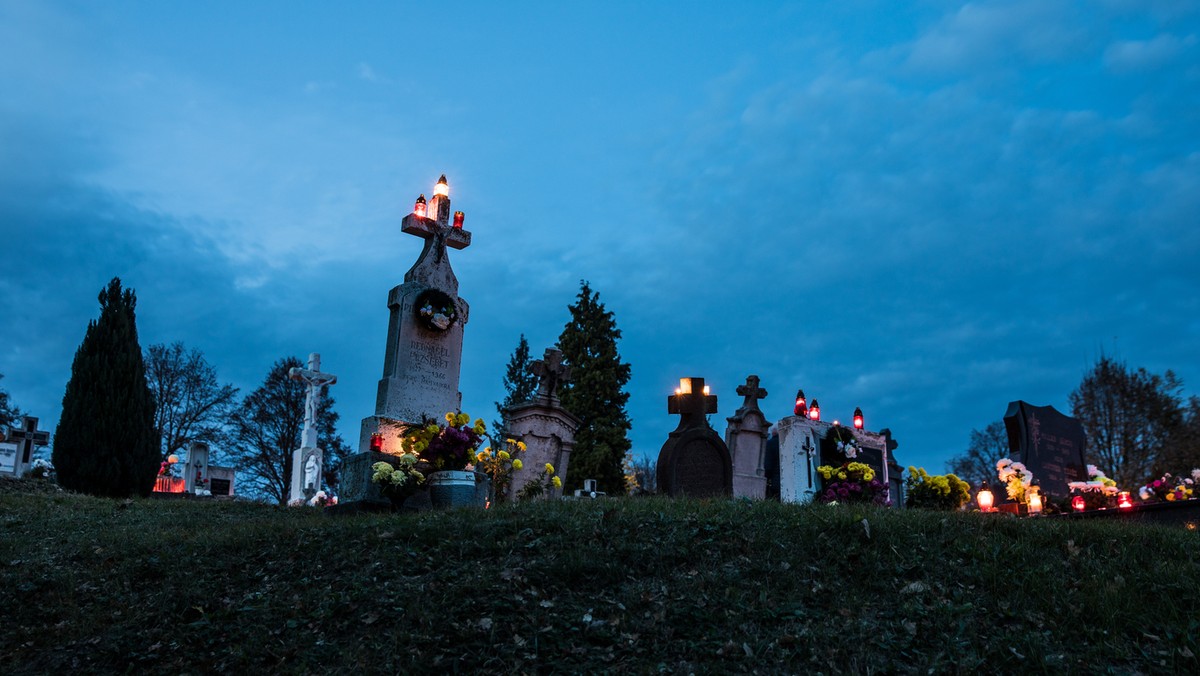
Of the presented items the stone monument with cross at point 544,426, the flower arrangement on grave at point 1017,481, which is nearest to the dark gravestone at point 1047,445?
the flower arrangement on grave at point 1017,481

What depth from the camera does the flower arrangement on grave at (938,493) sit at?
51.9 ft

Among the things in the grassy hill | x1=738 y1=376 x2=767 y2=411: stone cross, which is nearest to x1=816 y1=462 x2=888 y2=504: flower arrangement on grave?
x1=738 y1=376 x2=767 y2=411: stone cross

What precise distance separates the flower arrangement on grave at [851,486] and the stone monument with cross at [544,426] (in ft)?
18.8

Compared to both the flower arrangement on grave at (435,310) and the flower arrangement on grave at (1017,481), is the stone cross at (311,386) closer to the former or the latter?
the flower arrangement on grave at (435,310)

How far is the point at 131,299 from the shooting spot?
20438mm

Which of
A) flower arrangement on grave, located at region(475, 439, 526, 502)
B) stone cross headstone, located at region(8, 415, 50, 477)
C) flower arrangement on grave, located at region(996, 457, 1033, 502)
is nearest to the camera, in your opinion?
flower arrangement on grave, located at region(475, 439, 526, 502)

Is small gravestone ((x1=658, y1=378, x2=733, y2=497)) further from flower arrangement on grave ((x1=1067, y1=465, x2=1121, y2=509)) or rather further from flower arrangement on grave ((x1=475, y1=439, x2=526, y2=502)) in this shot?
flower arrangement on grave ((x1=1067, y1=465, x2=1121, y2=509))

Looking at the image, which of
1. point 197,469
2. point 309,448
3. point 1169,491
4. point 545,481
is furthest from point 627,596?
point 197,469

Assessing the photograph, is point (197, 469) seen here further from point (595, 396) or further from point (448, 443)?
point (448, 443)

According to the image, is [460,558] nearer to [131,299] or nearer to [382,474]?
[382,474]

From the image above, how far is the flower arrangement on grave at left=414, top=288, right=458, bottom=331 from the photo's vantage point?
15.0m

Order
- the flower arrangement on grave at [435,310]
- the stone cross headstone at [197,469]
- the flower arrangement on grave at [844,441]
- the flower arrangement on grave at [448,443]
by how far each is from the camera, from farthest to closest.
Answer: the stone cross headstone at [197,469] < the flower arrangement on grave at [844,441] < the flower arrangement on grave at [435,310] < the flower arrangement on grave at [448,443]

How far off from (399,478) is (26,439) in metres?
20.0

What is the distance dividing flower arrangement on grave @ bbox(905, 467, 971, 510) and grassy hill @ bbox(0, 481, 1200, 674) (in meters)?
7.34
